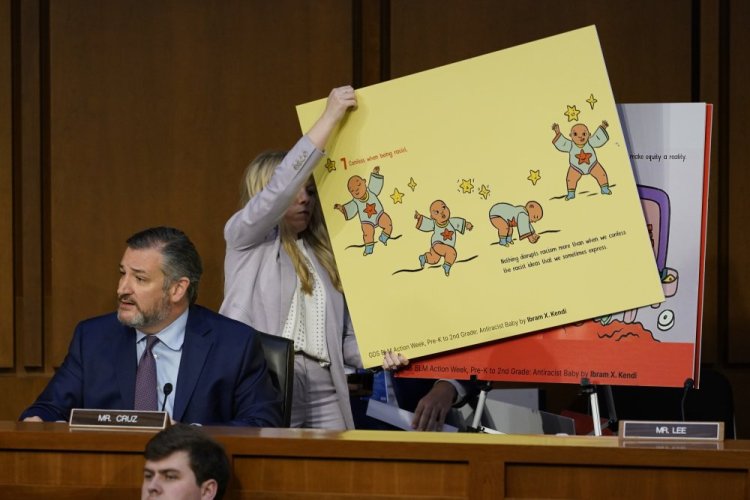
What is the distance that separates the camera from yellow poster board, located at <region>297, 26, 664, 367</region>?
365 cm

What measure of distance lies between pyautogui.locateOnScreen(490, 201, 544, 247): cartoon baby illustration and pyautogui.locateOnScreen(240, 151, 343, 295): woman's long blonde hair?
24.9 inches

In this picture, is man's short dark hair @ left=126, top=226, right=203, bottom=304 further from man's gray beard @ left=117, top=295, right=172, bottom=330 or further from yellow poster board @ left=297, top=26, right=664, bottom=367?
yellow poster board @ left=297, top=26, right=664, bottom=367

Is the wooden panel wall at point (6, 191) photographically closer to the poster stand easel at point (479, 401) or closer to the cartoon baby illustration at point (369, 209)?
the cartoon baby illustration at point (369, 209)

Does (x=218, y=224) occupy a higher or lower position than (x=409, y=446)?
higher

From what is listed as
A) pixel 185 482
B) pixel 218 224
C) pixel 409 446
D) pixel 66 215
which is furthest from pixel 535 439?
pixel 66 215

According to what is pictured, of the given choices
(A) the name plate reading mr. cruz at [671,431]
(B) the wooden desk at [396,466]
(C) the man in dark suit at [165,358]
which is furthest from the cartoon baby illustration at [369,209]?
(A) the name plate reading mr. cruz at [671,431]

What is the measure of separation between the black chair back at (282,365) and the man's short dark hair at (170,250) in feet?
1.02

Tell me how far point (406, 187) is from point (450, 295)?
36 centimetres

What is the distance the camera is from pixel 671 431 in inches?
112

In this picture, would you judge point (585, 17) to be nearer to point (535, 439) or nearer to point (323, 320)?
point (323, 320)

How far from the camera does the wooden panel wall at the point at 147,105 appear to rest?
16.5ft

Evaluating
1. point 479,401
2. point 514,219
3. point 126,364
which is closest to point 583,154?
point 514,219

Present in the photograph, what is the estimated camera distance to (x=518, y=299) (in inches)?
146

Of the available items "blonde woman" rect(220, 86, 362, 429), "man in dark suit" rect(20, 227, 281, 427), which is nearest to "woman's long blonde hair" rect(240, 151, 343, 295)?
"blonde woman" rect(220, 86, 362, 429)
